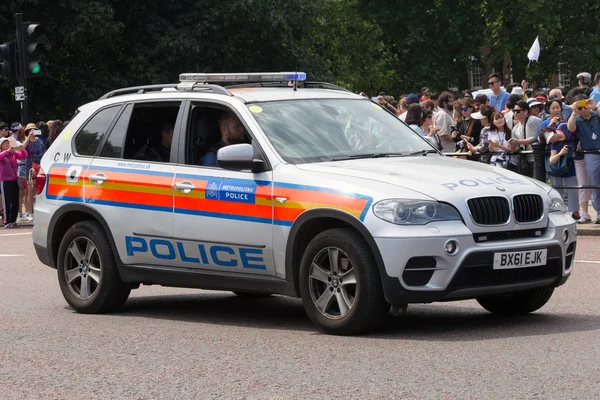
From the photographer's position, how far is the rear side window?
35.0ft

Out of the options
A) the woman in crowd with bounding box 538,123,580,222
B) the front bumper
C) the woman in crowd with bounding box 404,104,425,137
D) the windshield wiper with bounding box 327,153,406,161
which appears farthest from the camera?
the woman in crowd with bounding box 538,123,580,222

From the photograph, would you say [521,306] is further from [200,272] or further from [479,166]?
[200,272]

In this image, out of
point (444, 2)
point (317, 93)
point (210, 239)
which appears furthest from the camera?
point (444, 2)

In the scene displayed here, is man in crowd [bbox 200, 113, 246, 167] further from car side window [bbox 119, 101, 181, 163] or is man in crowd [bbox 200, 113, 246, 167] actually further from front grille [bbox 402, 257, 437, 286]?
front grille [bbox 402, 257, 437, 286]

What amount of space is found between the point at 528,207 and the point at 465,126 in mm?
11327

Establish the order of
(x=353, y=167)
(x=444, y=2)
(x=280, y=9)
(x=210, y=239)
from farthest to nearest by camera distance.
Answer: (x=444, y=2)
(x=280, y=9)
(x=210, y=239)
(x=353, y=167)

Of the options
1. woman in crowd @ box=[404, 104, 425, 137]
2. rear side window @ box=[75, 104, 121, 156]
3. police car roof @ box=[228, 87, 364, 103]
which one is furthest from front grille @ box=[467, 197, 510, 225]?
woman in crowd @ box=[404, 104, 425, 137]

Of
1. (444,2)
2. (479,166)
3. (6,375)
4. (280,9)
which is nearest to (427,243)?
(479,166)

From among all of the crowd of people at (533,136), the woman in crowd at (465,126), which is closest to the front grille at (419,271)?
the crowd of people at (533,136)

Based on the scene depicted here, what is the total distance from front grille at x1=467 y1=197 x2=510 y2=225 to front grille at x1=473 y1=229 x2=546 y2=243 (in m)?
0.07

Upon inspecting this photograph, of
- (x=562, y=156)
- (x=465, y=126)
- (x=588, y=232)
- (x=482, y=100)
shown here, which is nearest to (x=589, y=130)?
(x=562, y=156)

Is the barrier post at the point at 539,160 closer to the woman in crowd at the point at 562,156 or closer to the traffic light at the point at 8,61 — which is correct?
the woman in crowd at the point at 562,156

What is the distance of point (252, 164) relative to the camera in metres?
8.95

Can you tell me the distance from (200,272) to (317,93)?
66.0 inches
